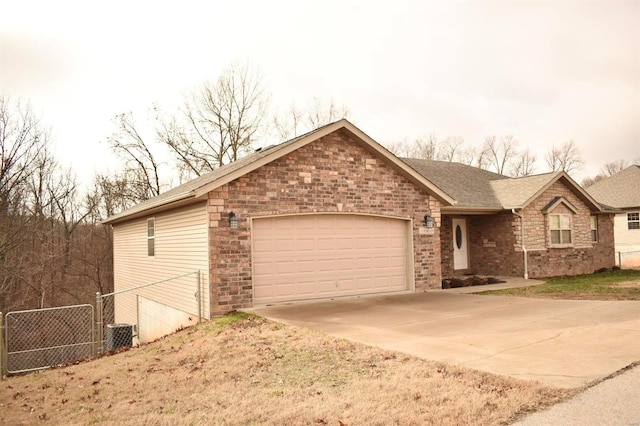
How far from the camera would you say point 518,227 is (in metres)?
18.8

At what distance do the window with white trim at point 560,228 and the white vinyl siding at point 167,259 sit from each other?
1429 cm

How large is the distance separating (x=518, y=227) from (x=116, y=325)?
1422cm

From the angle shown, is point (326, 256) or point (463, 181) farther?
point (463, 181)

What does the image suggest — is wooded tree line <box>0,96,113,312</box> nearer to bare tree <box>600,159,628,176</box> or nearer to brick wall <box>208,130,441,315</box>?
brick wall <box>208,130,441,315</box>

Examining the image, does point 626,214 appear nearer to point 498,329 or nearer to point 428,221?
point 428,221

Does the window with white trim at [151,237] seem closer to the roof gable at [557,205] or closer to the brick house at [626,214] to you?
the roof gable at [557,205]

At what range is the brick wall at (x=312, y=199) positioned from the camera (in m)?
11.0

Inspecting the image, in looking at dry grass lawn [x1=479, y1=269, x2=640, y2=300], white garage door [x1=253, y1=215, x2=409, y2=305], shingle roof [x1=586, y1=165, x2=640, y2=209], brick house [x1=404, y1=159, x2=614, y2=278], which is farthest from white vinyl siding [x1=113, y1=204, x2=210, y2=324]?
shingle roof [x1=586, y1=165, x2=640, y2=209]

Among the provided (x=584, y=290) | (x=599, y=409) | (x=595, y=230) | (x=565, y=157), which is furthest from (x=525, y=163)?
(x=599, y=409)

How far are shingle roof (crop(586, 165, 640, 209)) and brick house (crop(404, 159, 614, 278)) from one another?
8099 millimetres

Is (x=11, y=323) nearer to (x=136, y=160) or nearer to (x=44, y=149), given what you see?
(x=44, y=149)

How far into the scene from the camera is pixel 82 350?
695 inches

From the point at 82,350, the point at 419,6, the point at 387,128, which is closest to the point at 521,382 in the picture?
the point at 419,6

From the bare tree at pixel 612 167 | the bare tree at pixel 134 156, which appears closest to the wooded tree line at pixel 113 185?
the bare tree at pixel 134 156
